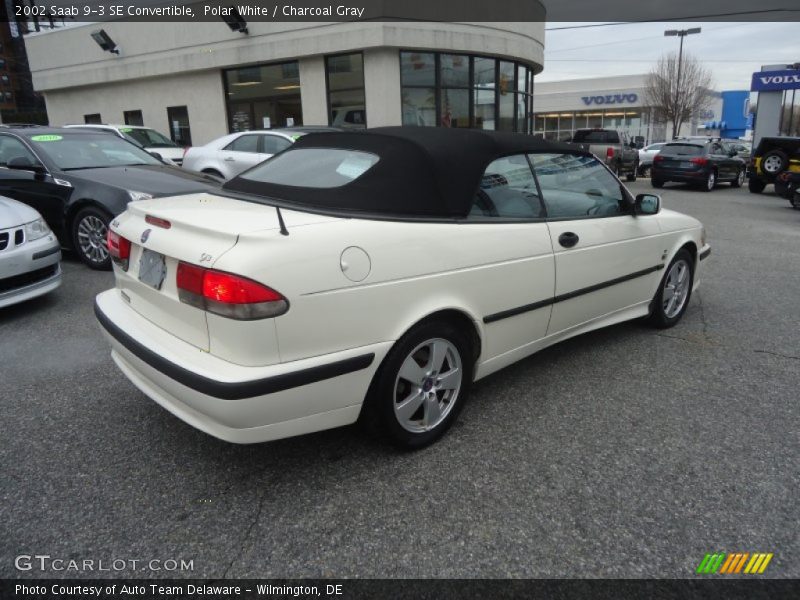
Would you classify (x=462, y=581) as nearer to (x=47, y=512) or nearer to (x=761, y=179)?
(x=47, y=512)

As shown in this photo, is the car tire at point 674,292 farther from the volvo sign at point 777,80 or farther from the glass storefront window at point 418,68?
the volvo sign at point 777,80

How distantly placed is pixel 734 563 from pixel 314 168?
2645mm

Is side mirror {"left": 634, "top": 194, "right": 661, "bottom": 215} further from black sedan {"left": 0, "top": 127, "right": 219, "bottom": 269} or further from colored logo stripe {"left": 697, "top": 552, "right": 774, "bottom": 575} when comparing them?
black sedan {"left": 0, "top": 127, "right": 219, "bottom": 269}

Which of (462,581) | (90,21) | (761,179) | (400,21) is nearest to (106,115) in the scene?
(90,21)

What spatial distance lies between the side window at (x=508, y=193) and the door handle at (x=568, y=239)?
179 mm

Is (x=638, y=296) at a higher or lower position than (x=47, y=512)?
higher

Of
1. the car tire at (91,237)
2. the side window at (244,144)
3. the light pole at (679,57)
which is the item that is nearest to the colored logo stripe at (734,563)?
the car tire at (91,237)

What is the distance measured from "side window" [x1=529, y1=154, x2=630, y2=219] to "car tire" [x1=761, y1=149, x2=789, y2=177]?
14006 mm

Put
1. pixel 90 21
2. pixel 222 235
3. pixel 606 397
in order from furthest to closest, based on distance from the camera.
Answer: pixel 90 21 < pixel 606 397 < pixel 222 235

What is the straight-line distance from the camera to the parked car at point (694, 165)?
54.2ft

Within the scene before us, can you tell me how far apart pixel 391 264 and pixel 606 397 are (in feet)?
5.72

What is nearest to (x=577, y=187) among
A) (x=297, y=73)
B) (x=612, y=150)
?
(x=297, y=73)

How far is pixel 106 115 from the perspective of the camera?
22.0m

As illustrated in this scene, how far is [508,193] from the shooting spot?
10.7 feet
